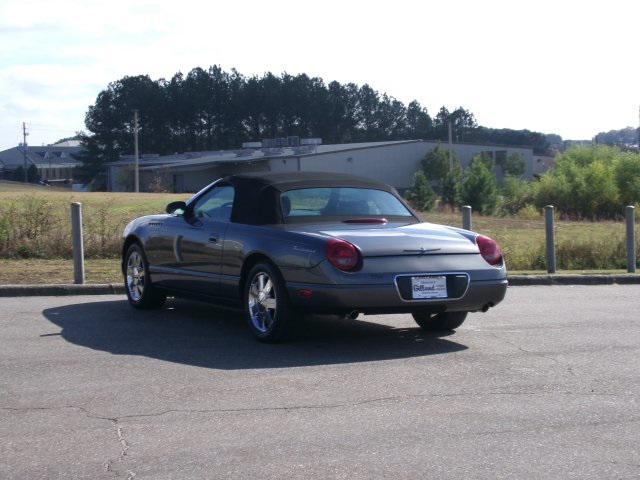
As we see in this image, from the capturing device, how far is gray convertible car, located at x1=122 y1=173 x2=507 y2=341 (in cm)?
821

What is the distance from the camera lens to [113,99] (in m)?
117

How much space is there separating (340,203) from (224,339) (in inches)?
64.5

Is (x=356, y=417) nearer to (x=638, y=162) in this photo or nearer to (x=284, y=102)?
(x=638, y=162)

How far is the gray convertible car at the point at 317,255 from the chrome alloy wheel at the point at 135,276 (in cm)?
44

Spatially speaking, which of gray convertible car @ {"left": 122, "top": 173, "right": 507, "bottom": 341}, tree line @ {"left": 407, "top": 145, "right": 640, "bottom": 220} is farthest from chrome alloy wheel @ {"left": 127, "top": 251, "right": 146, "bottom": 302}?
tree line @ {"left": 407, "top": 145, "right": 640, "bottom": 220}

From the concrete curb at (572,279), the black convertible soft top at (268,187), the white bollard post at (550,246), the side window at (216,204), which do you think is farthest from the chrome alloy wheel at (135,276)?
the white bollard post at (550,246)

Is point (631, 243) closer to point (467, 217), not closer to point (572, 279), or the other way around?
point (572, 279)

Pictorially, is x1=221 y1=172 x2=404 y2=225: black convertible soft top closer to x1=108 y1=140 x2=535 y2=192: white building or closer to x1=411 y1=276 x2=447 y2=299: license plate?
x1=411 y1=276 x2=447 y2=299: license plate

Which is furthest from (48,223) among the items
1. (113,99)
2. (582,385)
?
(113,99)

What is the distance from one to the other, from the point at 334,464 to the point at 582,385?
2.58m

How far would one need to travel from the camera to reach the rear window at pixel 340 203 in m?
9.11

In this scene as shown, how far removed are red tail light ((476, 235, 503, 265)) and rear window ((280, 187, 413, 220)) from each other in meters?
0.95

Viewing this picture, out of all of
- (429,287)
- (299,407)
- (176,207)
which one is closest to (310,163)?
(176,207)

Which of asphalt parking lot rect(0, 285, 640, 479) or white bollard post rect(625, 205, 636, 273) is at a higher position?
white bollard post rect(625, 205, 636, 273)
